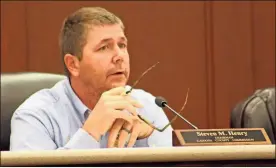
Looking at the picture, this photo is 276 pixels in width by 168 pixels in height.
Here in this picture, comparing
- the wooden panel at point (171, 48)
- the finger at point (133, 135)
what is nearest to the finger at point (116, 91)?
the finger at point (133, 135)

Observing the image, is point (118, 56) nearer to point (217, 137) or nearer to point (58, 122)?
point (58, 122)

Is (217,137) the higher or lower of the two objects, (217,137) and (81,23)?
the lower

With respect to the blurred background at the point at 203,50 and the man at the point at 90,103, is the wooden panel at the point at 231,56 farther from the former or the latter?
the man at the point at 90,103

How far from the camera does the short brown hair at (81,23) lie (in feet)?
7.20

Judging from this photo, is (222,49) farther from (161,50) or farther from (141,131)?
(141,131)

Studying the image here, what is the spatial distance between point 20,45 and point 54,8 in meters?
0.26

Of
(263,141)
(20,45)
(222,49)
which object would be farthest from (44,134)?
(222,49)

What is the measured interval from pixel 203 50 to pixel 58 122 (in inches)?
56.0

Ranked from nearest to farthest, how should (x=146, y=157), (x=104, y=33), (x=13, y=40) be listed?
1. (x=146, y=157)
2. (x=104, y=33)
3. (x=13, y=40)

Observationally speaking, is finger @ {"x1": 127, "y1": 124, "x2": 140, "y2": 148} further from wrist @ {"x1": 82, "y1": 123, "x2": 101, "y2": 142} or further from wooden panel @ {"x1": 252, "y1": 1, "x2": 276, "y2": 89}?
wooden panel @ {"x1": 252, "y1": 1, "x2": 276, "y2": 89}

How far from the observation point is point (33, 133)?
1.97 meters

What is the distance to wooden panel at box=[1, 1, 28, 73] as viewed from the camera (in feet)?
10.7

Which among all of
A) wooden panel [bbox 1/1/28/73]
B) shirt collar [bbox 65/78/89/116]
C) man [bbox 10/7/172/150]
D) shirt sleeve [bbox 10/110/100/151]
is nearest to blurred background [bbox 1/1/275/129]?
wooden panel [bbox 1/1/28/73]

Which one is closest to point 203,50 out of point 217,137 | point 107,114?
point 107,114
